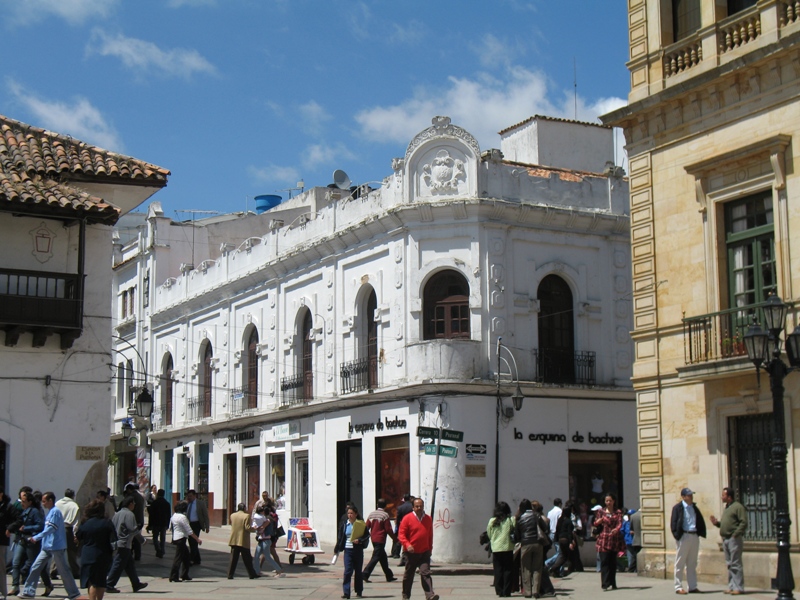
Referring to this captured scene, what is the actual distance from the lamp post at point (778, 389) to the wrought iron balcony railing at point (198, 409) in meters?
27.5

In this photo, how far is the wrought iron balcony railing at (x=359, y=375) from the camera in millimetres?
30406

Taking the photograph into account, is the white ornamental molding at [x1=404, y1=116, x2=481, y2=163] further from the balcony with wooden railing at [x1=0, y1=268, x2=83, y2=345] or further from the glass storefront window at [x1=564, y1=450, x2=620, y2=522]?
the balcony with wooden railing at [x1=0, y1=268, x2=83, y2=345]

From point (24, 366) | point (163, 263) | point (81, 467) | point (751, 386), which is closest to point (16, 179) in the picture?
point (24, 366)

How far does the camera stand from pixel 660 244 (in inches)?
A: 798

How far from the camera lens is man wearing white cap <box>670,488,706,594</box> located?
17672mm

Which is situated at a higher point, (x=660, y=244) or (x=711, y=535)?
(x=660, y=244)

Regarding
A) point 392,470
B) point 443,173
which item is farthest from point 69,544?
point 443,173

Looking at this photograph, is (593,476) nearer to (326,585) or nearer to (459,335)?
(459,335)

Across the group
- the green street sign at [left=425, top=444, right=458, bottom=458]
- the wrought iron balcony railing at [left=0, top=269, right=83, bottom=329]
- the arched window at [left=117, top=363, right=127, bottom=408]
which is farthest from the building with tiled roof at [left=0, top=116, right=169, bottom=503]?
the arched window at [left=117, top=363, right=127, bottom=408]

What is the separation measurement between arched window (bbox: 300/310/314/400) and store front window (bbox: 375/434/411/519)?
437 centimetres

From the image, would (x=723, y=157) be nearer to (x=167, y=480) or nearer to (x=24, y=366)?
(x=24, y=366)

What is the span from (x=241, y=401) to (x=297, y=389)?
13.4ft

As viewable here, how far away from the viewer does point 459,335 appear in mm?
28531

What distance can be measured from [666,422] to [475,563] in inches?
338
